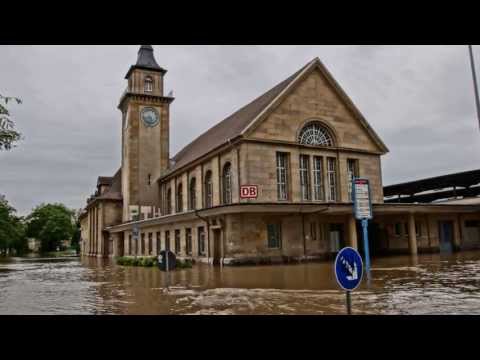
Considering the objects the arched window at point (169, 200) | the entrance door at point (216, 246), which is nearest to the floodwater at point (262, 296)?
the entrance door at point (216, 246)

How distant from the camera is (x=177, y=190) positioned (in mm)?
40438

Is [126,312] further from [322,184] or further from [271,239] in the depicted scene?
[322,184]

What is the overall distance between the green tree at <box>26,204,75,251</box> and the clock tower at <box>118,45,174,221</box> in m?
49.2

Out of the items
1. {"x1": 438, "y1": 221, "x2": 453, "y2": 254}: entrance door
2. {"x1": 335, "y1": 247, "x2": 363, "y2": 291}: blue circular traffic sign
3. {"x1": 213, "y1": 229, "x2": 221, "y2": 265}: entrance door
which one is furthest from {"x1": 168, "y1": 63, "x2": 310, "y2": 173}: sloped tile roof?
{"x1": 335, "y1": 247, "x2": 363, "y2": 291}: blue circular traffic sign

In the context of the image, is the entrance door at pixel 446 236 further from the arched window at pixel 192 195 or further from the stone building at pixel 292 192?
the arched window at pixel 192 195

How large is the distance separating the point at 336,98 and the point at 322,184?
258 inches

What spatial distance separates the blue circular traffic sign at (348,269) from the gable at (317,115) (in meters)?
20.8

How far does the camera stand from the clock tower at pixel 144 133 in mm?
Answer: 45875

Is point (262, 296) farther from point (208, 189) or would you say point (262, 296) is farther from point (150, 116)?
point (150, 116)

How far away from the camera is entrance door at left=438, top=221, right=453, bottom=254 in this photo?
3253 centimetres

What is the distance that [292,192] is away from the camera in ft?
92.4

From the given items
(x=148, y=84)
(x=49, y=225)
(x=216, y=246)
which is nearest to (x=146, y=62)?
(x=148, y=84)

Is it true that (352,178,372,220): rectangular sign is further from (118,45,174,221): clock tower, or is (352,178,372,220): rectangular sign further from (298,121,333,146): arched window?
(118,45,174,221): clock tower
